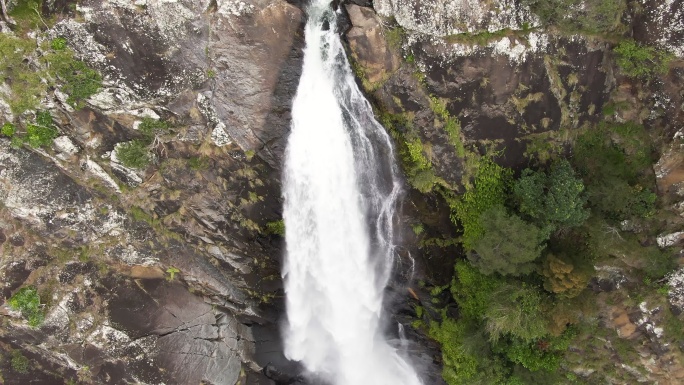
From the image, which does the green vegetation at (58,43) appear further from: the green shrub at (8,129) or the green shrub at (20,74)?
the green shrub at (8,129)

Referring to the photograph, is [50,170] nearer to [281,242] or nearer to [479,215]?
[281,242]

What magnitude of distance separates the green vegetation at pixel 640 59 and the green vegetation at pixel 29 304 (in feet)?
75.7

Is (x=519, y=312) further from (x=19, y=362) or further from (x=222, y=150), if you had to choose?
(x=19, y=362)

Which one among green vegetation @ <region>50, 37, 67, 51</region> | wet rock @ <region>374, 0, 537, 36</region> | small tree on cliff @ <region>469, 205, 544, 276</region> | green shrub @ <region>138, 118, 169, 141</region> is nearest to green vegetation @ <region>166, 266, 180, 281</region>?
green shrub @ <region>138, 118, 169, 141</region>

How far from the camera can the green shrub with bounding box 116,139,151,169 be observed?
1483 cm

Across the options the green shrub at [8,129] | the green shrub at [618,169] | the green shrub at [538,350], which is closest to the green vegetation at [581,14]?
the green shrub at [618,169]

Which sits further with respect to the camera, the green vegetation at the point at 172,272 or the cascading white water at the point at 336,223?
the green vegetation at the point at 172,272

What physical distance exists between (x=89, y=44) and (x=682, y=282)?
2144cm

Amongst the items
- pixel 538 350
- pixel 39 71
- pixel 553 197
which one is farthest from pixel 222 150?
pixel 538 350

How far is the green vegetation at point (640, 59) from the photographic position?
508 inches

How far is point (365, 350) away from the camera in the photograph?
1964 centimetres

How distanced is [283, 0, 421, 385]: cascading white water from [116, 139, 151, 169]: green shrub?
17.1ft

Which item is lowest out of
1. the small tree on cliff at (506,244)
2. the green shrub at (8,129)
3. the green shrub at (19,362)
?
the green shrub at (19,362)

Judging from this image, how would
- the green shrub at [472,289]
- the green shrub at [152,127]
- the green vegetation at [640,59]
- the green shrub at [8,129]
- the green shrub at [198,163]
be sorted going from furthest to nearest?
the green shrub at [472,289] < the green shrub at [198,163] < the green shrub at [152,127] < the green shrub at [8,129] < the green vegetation at [640,59]
